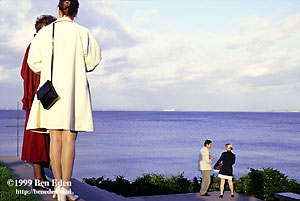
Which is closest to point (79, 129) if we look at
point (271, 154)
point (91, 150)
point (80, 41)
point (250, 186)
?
point (80, 41)

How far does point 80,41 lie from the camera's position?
3.61 m

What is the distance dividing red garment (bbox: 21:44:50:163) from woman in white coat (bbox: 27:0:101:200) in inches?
30.6

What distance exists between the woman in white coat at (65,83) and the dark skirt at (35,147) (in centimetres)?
84

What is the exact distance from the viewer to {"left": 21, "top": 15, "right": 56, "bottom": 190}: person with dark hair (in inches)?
171

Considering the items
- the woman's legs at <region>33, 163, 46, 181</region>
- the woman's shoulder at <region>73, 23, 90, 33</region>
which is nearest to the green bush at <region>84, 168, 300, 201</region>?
the woman's legs at <region>33, 163, 46, 181</region>

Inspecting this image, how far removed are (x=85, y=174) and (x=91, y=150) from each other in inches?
716

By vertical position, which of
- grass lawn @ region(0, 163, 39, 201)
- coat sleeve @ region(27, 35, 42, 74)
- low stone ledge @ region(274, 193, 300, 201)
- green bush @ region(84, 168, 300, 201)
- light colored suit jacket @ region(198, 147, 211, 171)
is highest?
coat sleeve @ region(27, 35, 42, 74)

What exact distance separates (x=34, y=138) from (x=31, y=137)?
0.04m

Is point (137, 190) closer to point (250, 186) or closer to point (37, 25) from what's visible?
point (250, 186)

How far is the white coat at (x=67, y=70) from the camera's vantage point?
11.4ft

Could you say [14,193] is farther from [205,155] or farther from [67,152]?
[205,155]

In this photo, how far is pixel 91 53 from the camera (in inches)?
143

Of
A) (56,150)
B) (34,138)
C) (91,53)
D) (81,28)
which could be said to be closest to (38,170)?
(34,138)

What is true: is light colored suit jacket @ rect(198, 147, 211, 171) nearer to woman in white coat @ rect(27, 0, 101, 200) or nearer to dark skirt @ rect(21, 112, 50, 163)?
dark skirt @ rect(21, 112, 50, 163)
